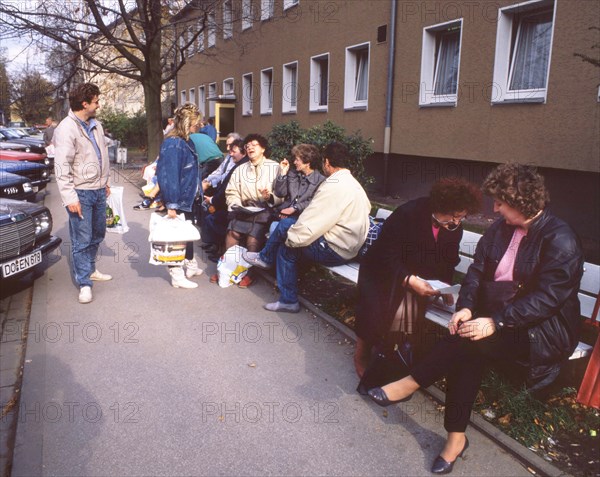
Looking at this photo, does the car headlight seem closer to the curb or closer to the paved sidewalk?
the paved sidewalk

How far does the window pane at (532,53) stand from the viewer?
423 inches

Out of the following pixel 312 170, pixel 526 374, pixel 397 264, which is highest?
pixel 312 170

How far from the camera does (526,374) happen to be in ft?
10.9

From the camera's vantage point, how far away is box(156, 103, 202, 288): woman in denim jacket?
5965 mm

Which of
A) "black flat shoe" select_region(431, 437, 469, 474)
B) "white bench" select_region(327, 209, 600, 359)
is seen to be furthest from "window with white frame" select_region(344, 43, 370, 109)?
"black flat shoe" select_region(431, 437, 469, 474)

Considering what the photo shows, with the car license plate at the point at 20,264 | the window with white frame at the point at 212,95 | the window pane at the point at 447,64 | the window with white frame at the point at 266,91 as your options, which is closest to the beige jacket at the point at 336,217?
the car license plate at the point at 20,264

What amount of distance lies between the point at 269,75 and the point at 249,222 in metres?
17.4

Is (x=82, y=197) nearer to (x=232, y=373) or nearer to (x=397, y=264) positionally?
(x=232, y=373)

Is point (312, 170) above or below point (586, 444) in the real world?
above

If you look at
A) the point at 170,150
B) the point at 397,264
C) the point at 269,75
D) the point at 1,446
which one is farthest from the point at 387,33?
the point at 1,446

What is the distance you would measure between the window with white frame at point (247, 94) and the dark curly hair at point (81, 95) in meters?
19.3

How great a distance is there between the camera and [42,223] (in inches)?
258

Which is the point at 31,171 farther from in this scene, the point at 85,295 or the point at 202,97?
the point at 202,97

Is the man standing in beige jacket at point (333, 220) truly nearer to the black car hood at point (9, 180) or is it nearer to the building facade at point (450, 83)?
the building facade at point (450, 83)
